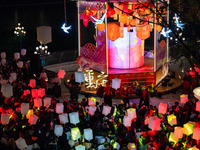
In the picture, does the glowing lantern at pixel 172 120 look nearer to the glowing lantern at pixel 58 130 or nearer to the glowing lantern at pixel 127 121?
the glowing lantern at pixel 127 121

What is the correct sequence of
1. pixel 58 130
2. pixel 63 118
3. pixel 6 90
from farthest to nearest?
pixel 6 90 → pixel 63 118 → pixel 58 130

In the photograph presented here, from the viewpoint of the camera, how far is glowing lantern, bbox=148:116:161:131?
26.0 feet

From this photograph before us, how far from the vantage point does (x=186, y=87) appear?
1285 centimetres

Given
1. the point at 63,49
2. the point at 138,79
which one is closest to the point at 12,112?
the point at 138,79

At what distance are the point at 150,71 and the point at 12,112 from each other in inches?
252

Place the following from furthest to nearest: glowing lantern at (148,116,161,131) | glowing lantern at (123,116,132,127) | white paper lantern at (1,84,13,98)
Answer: white paper lantern at (1,84,13,98) < glowing lantern at (123,116,132,127) < glowing lantern at (148,116,161,131)

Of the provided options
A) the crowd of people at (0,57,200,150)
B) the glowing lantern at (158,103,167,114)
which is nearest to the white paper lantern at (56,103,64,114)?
the crowd of people at (0,57,200,150)

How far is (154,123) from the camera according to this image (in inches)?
313

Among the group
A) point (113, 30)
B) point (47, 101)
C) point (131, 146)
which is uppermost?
point (113, 30)

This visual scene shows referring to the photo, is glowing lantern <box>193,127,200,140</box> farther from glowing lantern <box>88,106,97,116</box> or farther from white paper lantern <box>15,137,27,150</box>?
white paper lantern <box>15,137,27,150</box>

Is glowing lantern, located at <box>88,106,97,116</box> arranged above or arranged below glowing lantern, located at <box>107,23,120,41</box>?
below

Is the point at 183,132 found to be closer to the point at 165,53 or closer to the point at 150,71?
the point at 150,71

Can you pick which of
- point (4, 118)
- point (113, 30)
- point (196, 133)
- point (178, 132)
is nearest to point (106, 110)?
point (178, 132)

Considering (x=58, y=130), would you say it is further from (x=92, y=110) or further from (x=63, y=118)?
(x=92, y=110)
